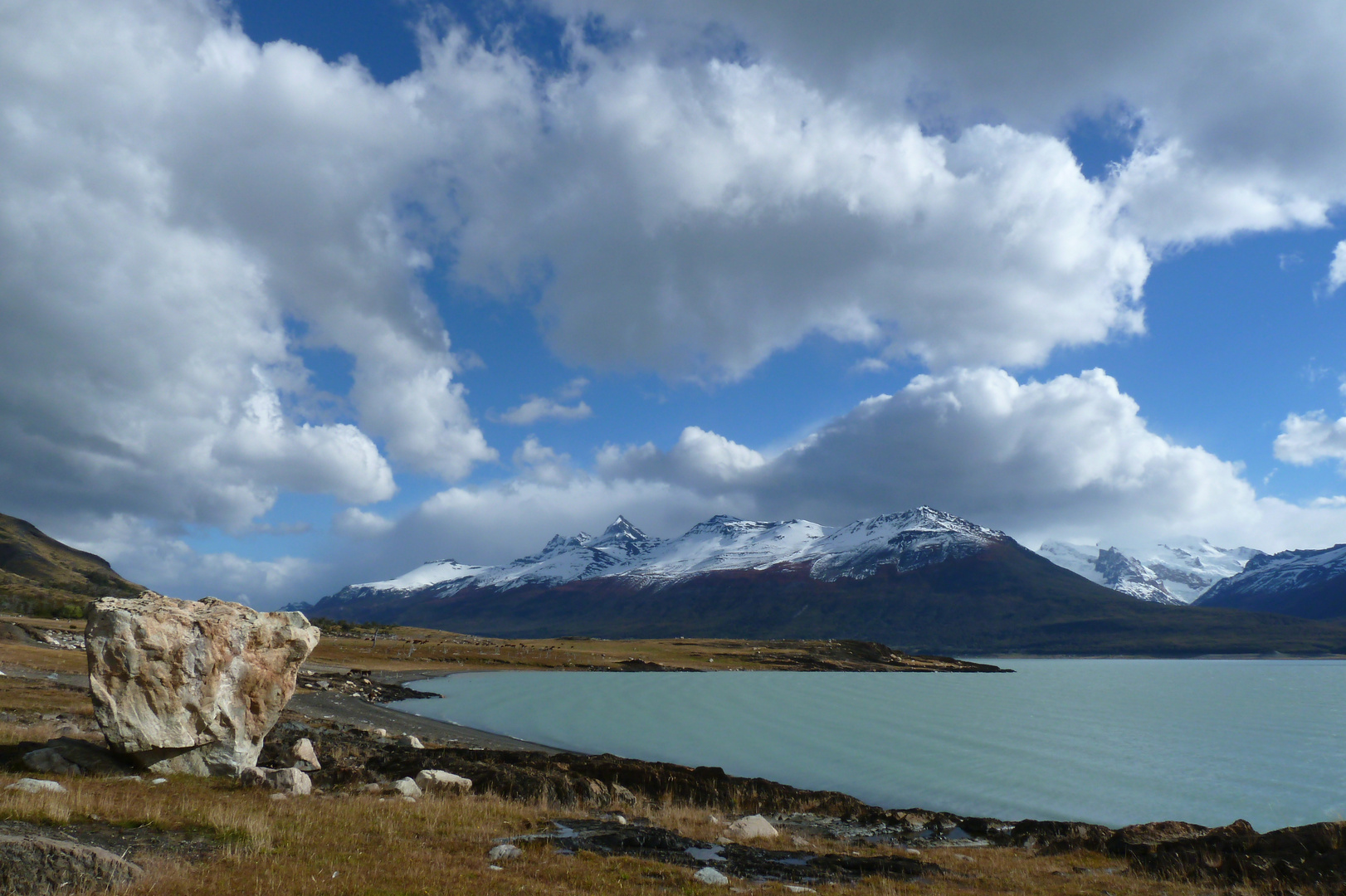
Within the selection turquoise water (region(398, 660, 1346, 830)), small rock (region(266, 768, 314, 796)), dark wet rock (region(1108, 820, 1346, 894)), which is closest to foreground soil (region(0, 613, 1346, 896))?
dark wet rock (region(1108, 820, 1346, 894))

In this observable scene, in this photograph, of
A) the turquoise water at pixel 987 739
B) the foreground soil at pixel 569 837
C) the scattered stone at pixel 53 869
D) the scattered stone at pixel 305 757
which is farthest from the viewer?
the turquoise water at pixel 987 739

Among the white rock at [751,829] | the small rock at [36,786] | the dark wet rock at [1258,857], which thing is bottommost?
the white rock at [751,829]

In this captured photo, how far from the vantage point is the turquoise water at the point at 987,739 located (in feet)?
107

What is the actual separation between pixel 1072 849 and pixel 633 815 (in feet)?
41.9

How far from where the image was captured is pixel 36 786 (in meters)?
14.8

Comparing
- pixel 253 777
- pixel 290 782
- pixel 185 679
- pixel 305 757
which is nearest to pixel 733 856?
pixel 290 782

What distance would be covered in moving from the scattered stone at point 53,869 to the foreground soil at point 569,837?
0.45 m

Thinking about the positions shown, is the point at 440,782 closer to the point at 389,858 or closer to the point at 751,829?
the point at 751,829

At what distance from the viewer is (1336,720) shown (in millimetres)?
62562

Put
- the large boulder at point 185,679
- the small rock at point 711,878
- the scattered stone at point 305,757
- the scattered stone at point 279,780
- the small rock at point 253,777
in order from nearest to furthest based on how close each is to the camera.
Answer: the small rock at point 711,878 → the large boulder at point 185,679 → the scattered stone at point 279,780 → the small rock at point 253,777 → the scattered stone at point 305,757

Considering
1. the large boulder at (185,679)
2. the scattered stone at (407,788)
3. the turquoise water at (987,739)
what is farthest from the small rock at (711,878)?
the turquoise water at (987,739)

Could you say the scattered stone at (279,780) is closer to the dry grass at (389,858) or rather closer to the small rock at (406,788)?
Answer: the dry grass at (389,858)

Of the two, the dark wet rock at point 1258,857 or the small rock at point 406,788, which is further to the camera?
the small rock at point 406,788

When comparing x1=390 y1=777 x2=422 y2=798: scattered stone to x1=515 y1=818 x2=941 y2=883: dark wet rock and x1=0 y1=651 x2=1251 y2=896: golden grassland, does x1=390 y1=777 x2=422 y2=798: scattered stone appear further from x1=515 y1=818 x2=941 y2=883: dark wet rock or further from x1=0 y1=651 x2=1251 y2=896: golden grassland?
x1=515 y1=818 x2=941 y2=883: dark wet rock
